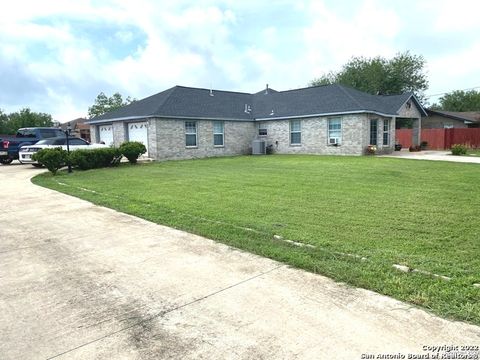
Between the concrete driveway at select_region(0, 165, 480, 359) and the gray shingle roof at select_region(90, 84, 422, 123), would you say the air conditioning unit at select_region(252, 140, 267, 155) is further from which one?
the concrete driveway at select_region(0, 165, 480, 359)

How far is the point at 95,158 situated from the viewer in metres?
16.7

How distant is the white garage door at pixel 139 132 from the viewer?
2228 cm

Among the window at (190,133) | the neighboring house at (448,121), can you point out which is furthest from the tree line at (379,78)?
the window at (190,133)

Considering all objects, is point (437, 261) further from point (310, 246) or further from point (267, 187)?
point (267, 187)

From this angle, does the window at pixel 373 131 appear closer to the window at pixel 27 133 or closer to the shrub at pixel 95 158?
the shrub at pixel 95 158

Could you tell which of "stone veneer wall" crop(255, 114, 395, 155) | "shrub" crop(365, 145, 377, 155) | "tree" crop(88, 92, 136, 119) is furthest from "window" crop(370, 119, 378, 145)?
"tree" crop(88, 92, 136, 119)

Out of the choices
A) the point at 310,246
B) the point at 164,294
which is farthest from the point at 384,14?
the point at 164,294

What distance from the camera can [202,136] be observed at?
23688 millimetres

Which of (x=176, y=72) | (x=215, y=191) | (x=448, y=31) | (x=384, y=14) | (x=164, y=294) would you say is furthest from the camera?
(x=176, y=72)

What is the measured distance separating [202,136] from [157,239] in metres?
18.4

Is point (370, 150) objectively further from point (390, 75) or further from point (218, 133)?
point (390, 75)

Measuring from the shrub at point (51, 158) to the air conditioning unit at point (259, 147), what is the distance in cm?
1334

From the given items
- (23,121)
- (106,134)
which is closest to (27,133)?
(106,134)

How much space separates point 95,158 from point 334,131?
1375 cm
